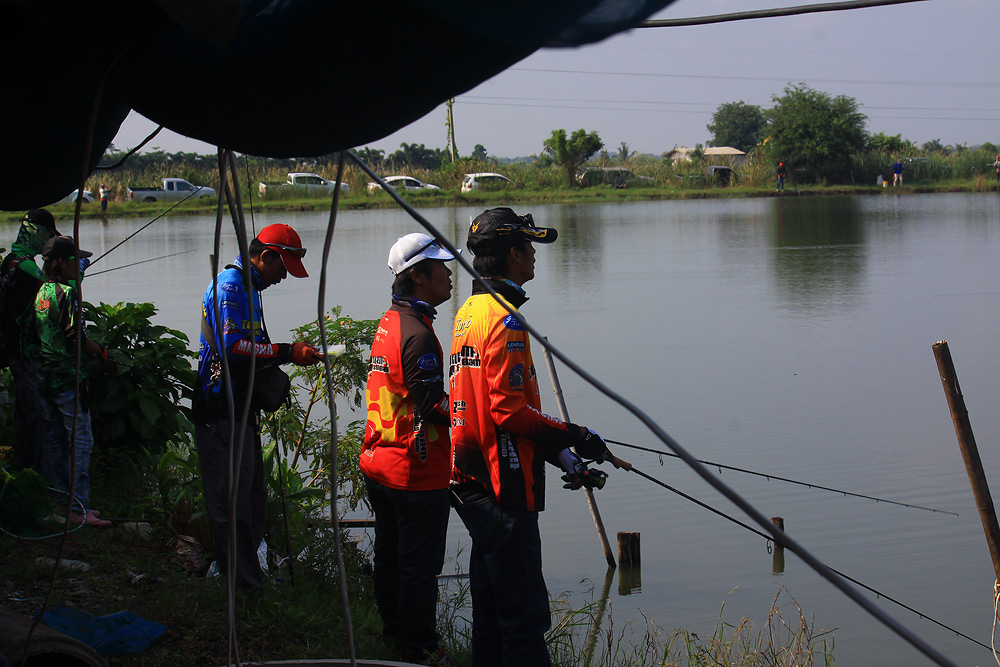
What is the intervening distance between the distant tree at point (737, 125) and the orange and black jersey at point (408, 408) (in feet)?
364

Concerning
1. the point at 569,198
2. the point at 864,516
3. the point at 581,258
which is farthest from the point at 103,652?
the point at 569,198

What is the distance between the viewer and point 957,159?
167 ft

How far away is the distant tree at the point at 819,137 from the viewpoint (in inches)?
1965

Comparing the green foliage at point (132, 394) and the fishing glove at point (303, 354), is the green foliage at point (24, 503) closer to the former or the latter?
the green foliage at point (132, 394)

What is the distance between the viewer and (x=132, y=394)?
5871 millimetres

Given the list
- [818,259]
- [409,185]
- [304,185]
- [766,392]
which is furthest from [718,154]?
[766,392]

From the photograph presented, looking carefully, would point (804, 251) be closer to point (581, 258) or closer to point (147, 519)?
point (581, 258)

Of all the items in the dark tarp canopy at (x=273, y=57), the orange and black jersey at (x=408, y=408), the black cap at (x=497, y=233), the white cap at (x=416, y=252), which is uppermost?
the dark tarp canopy at (x=273, y=57)

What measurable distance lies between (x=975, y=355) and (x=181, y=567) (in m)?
9.93

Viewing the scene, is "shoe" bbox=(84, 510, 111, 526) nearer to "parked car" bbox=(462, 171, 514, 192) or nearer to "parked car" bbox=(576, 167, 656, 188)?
"parked car" bbox=(462, 171, 514, 192)

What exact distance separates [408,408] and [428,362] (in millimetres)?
205

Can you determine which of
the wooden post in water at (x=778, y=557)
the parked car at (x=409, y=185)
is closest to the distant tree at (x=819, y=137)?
the parked car at (x=409, y=185)

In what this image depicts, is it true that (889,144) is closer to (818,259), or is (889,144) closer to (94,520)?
(818,259)

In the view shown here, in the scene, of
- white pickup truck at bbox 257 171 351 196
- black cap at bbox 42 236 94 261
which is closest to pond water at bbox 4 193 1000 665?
black cap at bbox 42 236 94 261
